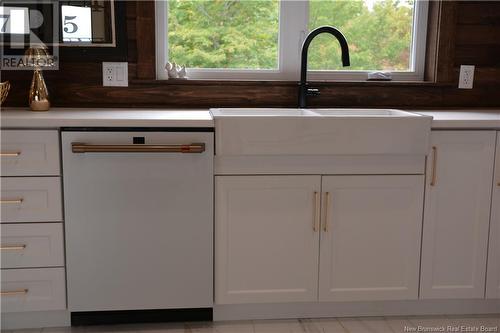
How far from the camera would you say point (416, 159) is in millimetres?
2137

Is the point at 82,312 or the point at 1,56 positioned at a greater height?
the point at 1,56

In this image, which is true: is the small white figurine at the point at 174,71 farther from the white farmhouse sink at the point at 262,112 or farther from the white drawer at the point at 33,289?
the white drawer at the point at 33,289

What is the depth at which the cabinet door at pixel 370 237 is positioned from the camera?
7.00 feet

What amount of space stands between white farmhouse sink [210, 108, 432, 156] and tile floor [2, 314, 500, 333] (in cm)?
70

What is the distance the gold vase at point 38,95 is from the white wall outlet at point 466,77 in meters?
1.90

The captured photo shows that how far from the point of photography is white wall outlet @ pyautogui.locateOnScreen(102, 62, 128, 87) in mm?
2504

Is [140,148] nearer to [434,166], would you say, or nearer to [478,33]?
[434,166]

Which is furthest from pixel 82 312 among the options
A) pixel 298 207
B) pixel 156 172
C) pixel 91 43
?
pixel 91 43

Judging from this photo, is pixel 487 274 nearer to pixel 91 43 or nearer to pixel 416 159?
pixel 416 159

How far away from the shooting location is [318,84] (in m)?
2.62

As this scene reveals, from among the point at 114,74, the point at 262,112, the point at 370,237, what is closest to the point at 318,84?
the point at 262,112

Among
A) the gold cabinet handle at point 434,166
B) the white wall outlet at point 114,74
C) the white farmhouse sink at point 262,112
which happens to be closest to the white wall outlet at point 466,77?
the gold cabinet handle at point 434,166

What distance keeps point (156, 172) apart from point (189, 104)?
63 centimetres

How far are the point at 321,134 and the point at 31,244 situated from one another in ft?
3.71
